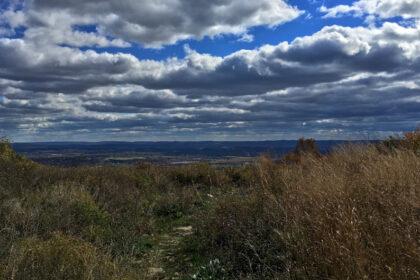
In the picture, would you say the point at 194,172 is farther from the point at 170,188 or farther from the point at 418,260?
the point at 418,260

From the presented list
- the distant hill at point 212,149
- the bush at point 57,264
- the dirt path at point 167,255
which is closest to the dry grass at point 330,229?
the dirt path at point 167,255

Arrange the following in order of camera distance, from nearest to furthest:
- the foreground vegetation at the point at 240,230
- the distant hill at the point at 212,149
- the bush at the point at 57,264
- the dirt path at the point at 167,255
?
the foreground vegetation at the point at 240,230
the bush at the point at 57,264
the dirt path at the point at 167,255
the distant hill at the point at 212,149

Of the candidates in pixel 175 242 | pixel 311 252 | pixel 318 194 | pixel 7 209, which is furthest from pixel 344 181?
pixel 7 209

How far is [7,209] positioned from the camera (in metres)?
6.31

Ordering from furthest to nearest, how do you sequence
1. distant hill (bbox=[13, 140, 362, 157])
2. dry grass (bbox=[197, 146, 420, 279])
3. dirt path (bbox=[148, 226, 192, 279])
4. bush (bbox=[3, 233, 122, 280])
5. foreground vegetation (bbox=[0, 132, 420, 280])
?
distant hill (bbox=[13, 140, 362, 157])
dirt path (bbox=[148, 226, 192, 279])
bush (bbox=[3, 233, 122, 280])
foreground vegetation (bbox=[0, 132, 420, 280])
dry grass (bbox=[197, 146, 420, 279])

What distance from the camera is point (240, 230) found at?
5.77 m

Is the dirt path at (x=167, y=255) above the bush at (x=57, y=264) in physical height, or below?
below

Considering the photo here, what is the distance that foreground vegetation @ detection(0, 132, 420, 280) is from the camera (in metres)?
3.20

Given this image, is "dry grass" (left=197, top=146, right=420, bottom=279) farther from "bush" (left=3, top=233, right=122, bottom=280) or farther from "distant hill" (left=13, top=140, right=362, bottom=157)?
"distant hill" (left=13, top=140, right=362, bottom=157)

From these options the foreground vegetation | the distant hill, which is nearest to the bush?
the foreground vegetation

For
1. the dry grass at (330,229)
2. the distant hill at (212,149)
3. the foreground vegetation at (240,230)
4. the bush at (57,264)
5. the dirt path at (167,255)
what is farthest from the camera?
the distant hill at (212,149)

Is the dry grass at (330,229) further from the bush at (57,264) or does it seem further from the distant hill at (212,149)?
the distant hill at (212,149)

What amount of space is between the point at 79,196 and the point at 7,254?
10.2ft

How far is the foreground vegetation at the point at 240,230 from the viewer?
3.20 metres
